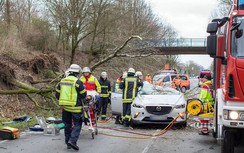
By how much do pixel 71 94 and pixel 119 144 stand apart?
171cm

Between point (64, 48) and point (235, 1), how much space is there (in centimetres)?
2095

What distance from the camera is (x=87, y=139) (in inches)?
352

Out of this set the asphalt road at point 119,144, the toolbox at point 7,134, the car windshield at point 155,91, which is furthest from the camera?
the car windshield at point 155,91

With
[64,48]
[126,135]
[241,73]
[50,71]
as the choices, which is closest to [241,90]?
[241,73]

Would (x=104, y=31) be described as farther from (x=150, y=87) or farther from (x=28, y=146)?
(x=28, y=146)

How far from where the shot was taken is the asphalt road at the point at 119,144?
7.57 m

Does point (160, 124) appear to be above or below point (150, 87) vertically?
below

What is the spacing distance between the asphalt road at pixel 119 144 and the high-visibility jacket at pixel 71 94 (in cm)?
91

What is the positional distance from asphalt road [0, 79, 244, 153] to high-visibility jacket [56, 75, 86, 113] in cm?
91

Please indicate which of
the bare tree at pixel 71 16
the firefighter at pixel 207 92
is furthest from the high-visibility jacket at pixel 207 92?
the bare tree at pixel 71 16

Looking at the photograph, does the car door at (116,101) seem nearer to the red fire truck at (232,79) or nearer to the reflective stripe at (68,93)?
the reflective stripe at (68,93)

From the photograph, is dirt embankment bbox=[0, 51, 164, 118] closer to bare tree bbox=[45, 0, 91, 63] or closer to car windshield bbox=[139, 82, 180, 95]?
bare tree bbox=[45, 0, 91, 63]

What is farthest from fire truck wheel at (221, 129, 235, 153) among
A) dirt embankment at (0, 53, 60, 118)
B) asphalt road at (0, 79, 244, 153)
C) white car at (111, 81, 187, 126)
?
dirt embankment at (0, 53, 60, 118)

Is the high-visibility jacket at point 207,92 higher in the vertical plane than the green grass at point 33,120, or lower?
higher
